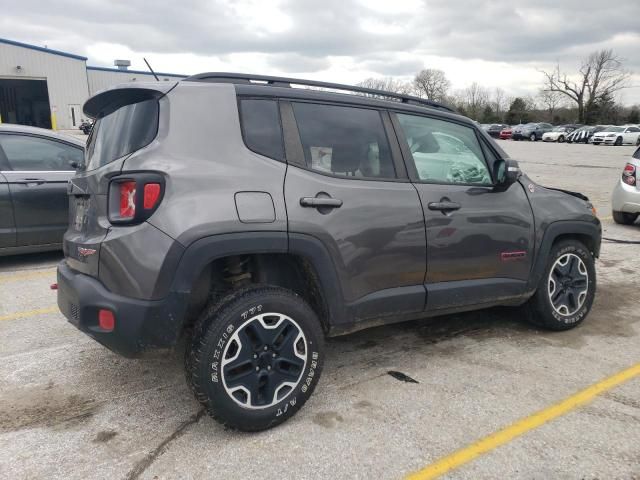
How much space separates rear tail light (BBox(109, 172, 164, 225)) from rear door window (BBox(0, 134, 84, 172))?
3.96 metres

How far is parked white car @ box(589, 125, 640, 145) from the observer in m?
39.1

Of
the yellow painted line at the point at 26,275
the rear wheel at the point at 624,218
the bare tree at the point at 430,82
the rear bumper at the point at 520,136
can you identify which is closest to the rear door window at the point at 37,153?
the yellow painted line at the point at 26,275

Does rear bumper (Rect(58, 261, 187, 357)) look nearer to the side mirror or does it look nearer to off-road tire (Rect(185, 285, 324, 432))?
off-road tire (Rect(185, 285, 324, 432))

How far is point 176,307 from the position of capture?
2.51 m

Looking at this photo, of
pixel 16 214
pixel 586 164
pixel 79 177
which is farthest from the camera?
pixel 586 164

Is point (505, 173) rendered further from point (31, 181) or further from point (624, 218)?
point (624, 218)

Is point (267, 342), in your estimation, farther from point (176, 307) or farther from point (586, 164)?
point (586, 164)

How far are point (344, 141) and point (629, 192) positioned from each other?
24.3ft

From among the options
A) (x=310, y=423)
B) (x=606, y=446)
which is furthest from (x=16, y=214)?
(x=606, y=446)

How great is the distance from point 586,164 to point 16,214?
860 inches

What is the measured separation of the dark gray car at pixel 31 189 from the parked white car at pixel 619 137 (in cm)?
4167

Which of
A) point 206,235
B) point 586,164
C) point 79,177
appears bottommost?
point 586,164

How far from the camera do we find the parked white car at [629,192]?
852 cm

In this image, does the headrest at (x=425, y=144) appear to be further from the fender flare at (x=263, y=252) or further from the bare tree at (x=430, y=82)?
the bare tree at (x=430, y=82)
